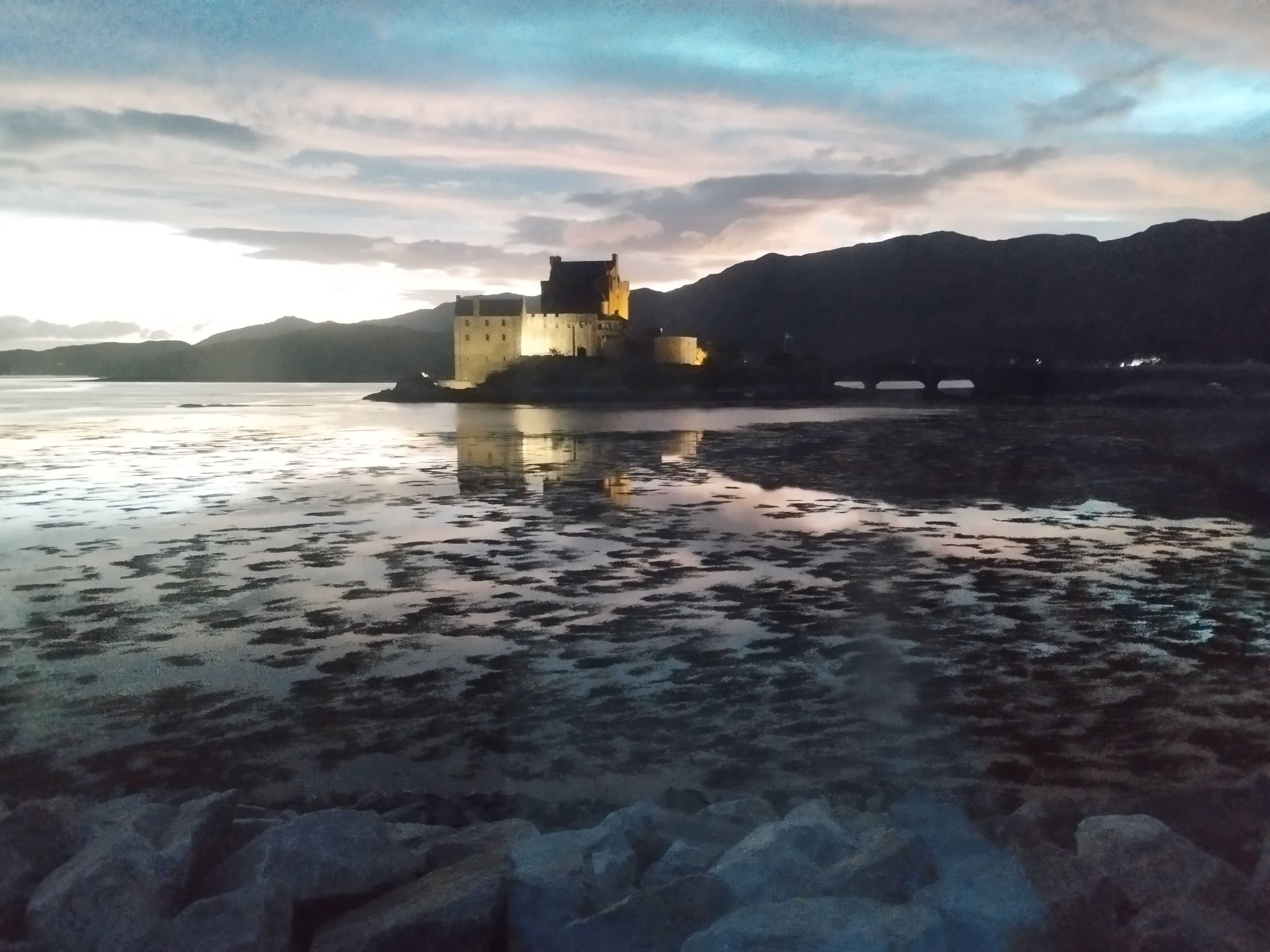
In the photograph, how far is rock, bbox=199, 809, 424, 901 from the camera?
4.46m

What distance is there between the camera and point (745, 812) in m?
5.66

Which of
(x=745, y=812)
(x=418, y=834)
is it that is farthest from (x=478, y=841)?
(x=745, y=812)

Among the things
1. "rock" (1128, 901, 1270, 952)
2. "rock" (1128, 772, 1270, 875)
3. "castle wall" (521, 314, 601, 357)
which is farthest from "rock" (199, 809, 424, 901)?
"castle wall" (521, 314, 601, 357)

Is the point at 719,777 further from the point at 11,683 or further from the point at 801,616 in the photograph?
the point at 11,683

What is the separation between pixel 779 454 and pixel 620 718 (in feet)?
87.7

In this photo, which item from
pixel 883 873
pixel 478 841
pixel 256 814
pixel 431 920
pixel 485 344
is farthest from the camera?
pixel 485 344

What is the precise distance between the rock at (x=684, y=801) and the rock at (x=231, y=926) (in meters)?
2.57

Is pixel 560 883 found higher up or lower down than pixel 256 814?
higher up

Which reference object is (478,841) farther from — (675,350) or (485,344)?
(485,344)

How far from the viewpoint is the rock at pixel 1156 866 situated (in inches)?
163

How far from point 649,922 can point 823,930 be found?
745 mm

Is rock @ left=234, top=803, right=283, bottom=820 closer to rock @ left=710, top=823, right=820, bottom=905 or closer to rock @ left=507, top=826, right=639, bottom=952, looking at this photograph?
→ rock @ left=507, top=826, right=639, bottom=952

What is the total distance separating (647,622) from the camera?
10.9m

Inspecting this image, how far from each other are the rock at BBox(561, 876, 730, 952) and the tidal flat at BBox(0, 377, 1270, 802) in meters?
2.24
